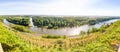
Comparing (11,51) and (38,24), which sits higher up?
(11,51)

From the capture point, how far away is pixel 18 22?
113000mm

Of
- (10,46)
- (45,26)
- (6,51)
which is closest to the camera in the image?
(6,51)

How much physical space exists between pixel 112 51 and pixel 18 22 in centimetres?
9487

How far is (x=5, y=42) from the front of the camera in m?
23.2

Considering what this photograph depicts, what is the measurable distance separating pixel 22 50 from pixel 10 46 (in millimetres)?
1295

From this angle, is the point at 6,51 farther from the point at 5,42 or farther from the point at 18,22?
the point at 18,22

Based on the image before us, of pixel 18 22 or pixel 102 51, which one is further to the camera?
pixel 18 22

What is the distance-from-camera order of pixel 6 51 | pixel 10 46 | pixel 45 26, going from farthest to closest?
1. pixel 45 26
2. pixel 10 46
3. pixel 6 51

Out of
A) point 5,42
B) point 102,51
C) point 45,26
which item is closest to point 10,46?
point 5,42

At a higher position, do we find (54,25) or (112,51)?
(112,51)

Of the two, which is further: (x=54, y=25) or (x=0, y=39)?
(x=54, y=25)

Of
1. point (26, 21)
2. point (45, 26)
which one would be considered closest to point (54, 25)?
point (45, 26)

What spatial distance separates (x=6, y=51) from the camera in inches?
833

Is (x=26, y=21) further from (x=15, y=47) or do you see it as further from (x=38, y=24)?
(x=15, y=47)
